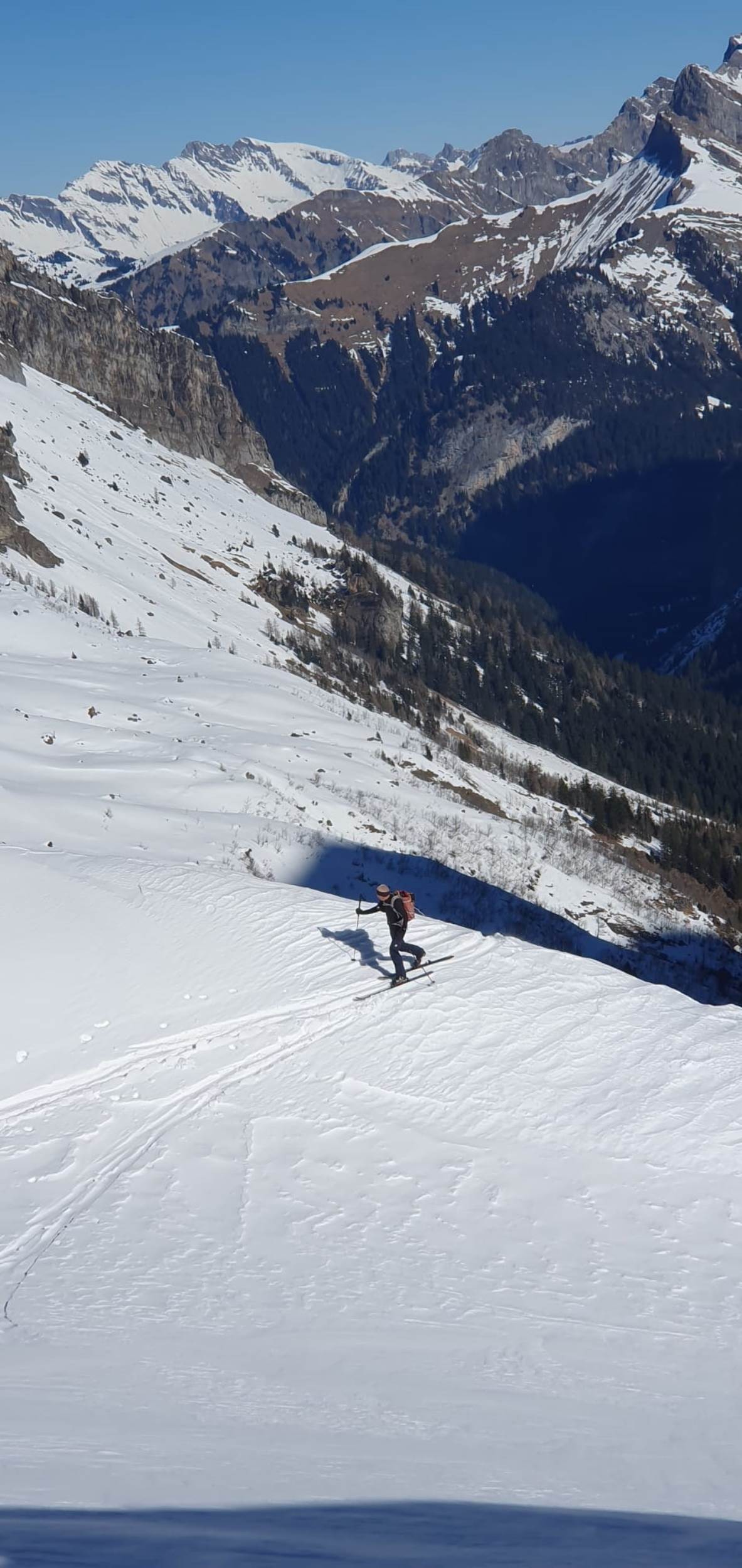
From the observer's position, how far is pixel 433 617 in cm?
11400

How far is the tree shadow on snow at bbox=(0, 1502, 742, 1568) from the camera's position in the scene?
636 cm

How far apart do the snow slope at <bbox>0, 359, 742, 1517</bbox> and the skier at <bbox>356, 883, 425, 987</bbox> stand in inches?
15.8

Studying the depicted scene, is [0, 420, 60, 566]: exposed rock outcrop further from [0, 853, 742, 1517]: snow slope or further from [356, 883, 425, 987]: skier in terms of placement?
[356, 883, 425, 987]: skier

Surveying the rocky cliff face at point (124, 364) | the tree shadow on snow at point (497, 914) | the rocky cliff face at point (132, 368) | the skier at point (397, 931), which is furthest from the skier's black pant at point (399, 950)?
the rocky cliff face at point (124, 364)

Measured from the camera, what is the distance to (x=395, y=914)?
Answer: 1777 centimetres

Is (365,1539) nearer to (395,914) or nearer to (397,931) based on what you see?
(397,931)

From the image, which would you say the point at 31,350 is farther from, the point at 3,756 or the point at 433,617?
the point at 3,756

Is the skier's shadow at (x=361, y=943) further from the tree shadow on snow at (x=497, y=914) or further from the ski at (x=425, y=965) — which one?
the tree shadow on snow at (x=497, y=914)

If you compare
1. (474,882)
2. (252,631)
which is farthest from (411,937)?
(252,631)

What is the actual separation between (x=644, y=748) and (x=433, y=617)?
23335mm

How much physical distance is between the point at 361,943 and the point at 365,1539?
12054 mm

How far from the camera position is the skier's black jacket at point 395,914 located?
17.6 metres

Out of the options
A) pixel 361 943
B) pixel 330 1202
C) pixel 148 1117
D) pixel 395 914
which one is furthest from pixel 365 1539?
pixel 361 943

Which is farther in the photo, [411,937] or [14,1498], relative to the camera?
[411,937]
